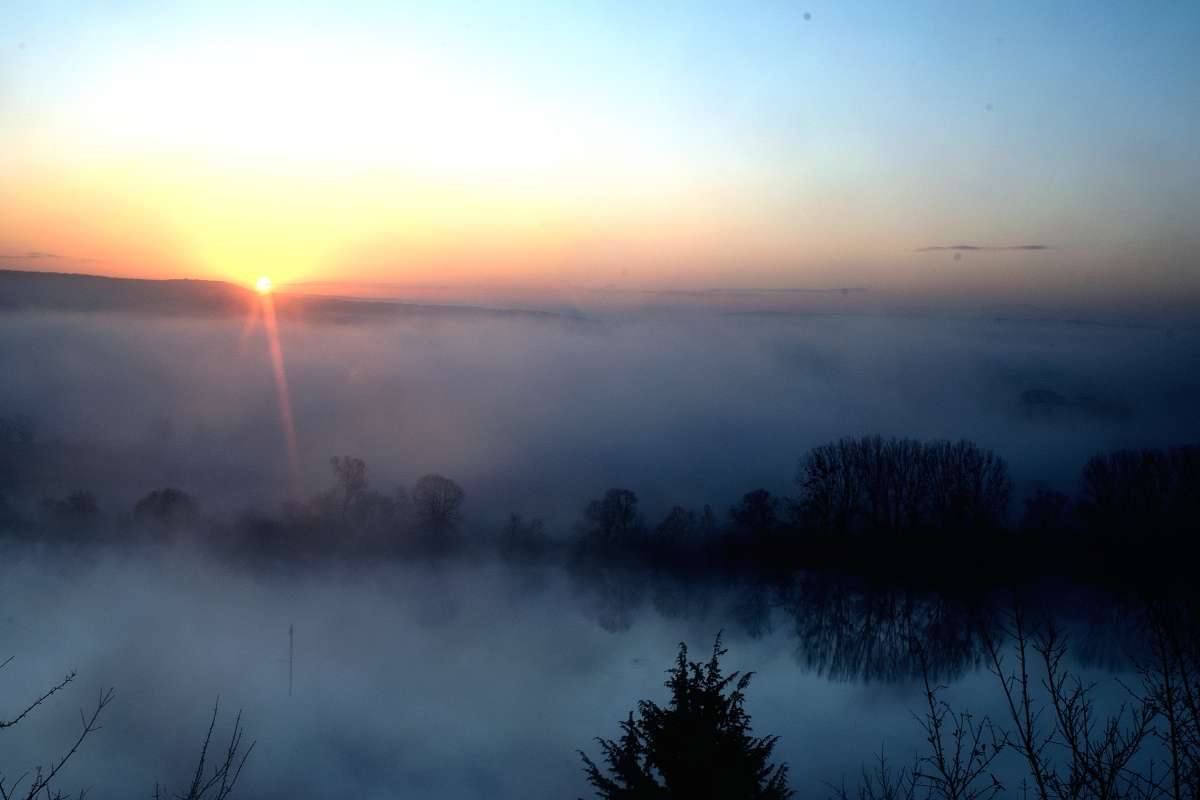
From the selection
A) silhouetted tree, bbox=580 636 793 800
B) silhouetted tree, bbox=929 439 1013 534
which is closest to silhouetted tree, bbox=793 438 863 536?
silhouetted tree, bbox=929 439 1013 534

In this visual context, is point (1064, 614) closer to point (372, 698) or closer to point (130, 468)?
point (372, 698)

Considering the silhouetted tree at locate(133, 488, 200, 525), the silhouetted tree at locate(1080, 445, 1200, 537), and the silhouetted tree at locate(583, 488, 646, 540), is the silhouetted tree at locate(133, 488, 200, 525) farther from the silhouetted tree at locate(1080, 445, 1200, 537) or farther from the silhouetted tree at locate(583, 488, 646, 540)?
the silhouetted tree at locate(1080, 445, 1200, 537)

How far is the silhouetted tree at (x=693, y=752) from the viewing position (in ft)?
23.2

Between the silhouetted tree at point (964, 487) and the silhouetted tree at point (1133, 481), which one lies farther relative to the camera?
the silhouetted tree at point (964, 487)

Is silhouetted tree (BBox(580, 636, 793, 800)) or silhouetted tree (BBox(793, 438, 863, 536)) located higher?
silhouetted tree (BBox(580, 636, 793, 800))

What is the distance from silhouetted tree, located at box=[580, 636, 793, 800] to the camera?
708 cm

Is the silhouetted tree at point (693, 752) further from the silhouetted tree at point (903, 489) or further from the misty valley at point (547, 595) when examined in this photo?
the silhouetted tree at point (903, 489)

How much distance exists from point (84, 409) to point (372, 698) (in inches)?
1554

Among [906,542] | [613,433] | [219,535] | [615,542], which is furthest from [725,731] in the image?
[613,433]

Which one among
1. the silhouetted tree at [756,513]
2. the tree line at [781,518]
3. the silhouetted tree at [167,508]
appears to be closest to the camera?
the tree line at [781,518]

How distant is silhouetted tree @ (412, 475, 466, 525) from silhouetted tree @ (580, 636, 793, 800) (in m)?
30.1

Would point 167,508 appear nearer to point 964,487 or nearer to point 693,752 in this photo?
point 693,752

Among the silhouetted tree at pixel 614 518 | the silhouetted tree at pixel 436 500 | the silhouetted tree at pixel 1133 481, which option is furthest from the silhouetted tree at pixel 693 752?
the silhouetted tree at pixel 436 500

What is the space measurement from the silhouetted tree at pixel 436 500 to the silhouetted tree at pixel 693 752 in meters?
30.1
